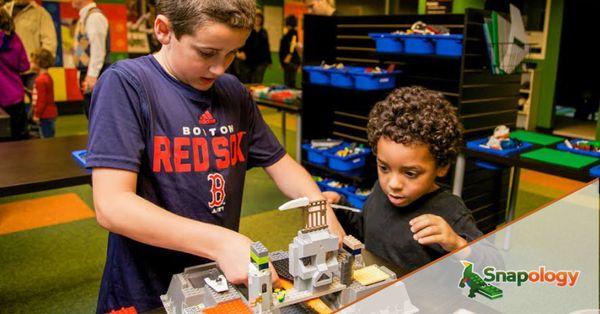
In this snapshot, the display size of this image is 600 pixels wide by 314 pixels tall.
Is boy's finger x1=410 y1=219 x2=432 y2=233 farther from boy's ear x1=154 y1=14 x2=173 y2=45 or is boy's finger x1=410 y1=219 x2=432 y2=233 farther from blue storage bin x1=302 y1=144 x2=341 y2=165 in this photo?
blue storage bin x1=302 y1=144 x2=341 y2=165

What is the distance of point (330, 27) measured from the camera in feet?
14.3

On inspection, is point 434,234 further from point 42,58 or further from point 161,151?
point 42,58

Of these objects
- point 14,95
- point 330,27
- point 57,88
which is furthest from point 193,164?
point 57,88

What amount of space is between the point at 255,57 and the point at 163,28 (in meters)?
7.27

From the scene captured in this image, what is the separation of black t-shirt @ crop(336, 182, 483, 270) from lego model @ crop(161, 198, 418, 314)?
21.6 inches

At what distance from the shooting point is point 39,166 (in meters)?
2.34

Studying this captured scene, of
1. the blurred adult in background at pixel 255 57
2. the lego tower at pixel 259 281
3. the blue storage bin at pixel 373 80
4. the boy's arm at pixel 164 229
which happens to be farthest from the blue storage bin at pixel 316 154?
the blurred adult in background at pixel 255 57

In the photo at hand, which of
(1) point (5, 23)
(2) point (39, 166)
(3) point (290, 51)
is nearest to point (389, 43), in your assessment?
(2) point (39, 166)

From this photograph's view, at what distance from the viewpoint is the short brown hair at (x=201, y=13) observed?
97 cm

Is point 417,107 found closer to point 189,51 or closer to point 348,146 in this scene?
point 189,51

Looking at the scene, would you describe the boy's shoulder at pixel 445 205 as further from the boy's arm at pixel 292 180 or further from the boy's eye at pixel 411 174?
the boy's arm at pixel 292 180

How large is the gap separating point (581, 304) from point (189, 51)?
2.77ft

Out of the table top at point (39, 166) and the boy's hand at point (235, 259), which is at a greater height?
the boy's hand at point (235, 259)

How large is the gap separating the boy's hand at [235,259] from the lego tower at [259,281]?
40mm
